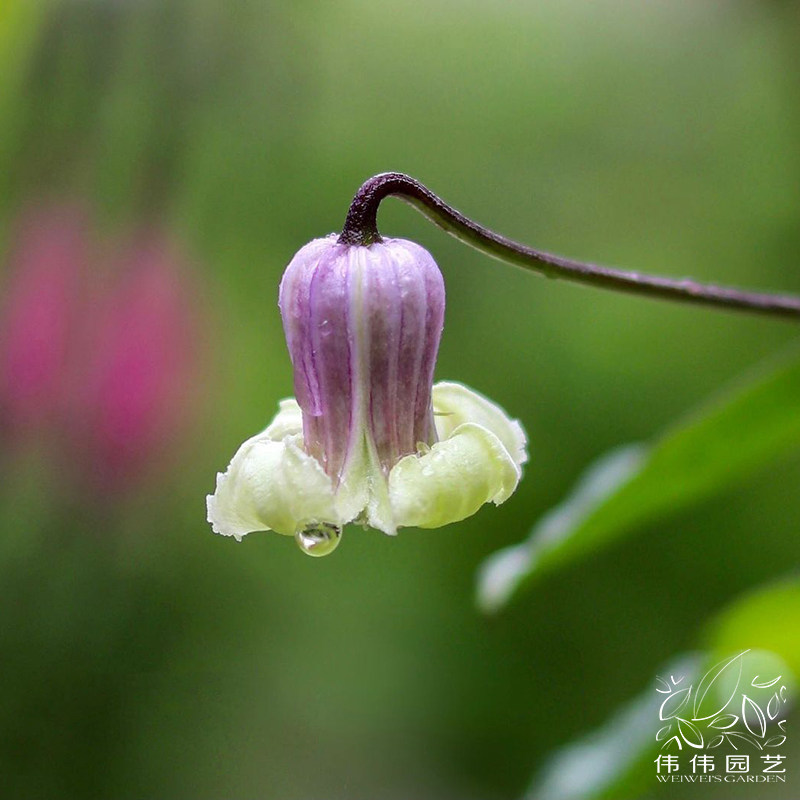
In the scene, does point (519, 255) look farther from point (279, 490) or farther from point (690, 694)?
point (690, 694)

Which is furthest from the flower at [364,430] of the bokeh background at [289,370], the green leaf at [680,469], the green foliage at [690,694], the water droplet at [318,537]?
the bokeh background at [289,370]

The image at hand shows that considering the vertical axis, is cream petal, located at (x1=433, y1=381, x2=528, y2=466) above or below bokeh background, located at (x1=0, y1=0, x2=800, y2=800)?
below

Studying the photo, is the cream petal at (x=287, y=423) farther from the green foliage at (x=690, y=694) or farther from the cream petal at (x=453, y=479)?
the green foliage at (x=690, y=694)

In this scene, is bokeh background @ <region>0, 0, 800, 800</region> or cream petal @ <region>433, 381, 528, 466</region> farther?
bokeh background @ <region>0, 0, 800, 800</region>

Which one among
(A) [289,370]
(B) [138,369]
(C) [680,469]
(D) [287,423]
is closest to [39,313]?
(B) [138,369]

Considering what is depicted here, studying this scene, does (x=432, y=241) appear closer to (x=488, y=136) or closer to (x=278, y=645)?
(x=488, y=136)

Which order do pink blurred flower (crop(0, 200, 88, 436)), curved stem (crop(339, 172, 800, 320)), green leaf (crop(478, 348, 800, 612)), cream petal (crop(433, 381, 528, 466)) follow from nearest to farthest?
curved stem (crop(339, 172, 800, 320)), cream petal (crop(433, 381, 528, 466)), green leaf (crop(478, 348, 800, 612)), pink blurred flower (crop(0, 200, 88, 436))

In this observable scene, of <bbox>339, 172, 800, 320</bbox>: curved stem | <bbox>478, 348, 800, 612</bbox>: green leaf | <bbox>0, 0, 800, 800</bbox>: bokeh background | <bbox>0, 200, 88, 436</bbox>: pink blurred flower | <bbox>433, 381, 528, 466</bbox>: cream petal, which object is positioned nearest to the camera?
<bbox>339, 172, 800, 320</bbox>: curved stem

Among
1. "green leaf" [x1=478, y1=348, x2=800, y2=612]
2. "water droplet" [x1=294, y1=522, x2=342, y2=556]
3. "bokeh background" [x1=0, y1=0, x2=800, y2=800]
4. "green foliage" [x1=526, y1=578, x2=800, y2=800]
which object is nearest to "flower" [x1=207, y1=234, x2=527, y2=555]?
"water droplet" [x1=294, y1=522, x2=342, y2=556]

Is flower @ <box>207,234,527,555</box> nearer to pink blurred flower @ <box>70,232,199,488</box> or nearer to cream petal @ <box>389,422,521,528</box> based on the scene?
cream petal @ <box>389,422,521,528</box>
